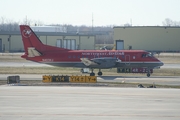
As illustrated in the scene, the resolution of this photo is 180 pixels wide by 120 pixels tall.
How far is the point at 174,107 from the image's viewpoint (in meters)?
25.0

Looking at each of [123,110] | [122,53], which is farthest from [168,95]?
[122,53]

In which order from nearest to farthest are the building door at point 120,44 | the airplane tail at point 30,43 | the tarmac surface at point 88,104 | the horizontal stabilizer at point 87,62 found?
the tarmac surface at point 88,104, the horizontal stabilizer at point 87,62, the airplane tail at point 30,43, the building door at point 120,44

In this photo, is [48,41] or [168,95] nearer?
[168,95]

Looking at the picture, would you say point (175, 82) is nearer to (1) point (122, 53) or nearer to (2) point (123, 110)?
(1) point (122, 53)

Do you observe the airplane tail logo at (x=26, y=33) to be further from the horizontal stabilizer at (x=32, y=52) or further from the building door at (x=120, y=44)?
the building door at (x=120, y=44)

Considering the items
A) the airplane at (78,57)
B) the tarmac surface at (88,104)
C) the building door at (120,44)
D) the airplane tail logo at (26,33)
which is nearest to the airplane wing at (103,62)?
the airplane at (78,57)

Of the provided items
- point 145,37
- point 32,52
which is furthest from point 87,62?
point 145,37

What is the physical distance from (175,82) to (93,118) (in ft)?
71.2

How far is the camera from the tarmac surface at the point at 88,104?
22.1m

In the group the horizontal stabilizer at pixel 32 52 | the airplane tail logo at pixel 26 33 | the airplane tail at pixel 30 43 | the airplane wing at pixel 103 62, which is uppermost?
the airplane tail logo at pixel 26 33

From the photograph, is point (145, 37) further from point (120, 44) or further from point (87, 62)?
point (87, 62)

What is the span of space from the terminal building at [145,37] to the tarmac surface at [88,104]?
75.0m

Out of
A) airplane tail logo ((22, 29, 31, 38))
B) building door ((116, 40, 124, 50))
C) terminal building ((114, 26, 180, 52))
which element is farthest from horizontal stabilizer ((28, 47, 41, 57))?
building door ((116, 40, 124, 50))

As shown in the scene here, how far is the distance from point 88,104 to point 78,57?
77.0 ft
